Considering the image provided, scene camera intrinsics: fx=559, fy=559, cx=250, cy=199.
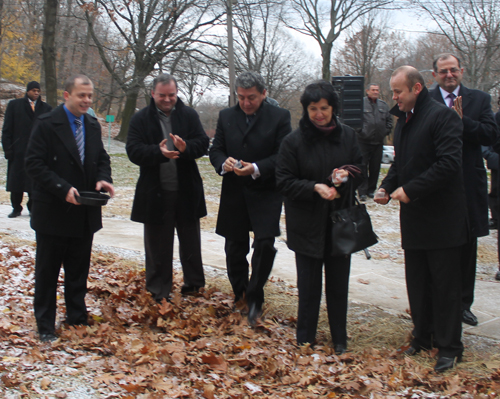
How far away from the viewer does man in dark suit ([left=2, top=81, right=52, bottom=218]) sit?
879 centimetres

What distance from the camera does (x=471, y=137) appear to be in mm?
4527

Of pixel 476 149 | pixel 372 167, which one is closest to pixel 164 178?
pixel 476 149

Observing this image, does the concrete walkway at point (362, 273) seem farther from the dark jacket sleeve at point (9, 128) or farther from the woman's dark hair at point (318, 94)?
the woman's dark hair at point (318, 94)

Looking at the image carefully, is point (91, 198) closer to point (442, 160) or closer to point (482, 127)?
point (442, 160)

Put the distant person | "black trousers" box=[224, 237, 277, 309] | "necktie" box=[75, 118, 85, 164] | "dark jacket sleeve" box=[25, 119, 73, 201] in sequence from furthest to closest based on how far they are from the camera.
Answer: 1. the distant person
2. "black trousers" box=[224, 237, 277, 309]
3. "necktie" box=[75, 118, 85, 164]
4. "dark jacket sleeve" box=[25, 119, 73, 201]

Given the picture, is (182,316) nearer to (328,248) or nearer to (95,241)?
(328,248)

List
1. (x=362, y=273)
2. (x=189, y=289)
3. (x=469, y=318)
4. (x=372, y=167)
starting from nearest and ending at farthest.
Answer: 1. (x=469, y=318)
2. (x=189, y=289)
3. (x=362, y=273)
4. (x=372, y=167)

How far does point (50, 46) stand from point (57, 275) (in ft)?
49.3

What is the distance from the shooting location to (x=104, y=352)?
399 cm

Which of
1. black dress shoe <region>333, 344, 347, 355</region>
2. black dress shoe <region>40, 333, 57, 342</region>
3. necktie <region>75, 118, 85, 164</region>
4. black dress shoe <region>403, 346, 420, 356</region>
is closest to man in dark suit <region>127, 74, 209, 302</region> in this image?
necktie <region>75, 118, 85, 164</region>

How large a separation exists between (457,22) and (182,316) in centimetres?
2974

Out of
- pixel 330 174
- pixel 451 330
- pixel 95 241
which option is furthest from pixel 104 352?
pixel 95 241

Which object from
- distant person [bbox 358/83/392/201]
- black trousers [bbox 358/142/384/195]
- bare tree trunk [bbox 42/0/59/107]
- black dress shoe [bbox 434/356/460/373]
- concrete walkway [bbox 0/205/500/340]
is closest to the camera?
black dress shoe [bbox 434/356/460/373]

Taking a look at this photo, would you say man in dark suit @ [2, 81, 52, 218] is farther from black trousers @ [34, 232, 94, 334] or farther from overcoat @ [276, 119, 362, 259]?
overcoat @ [276, 119, 362, 259]
